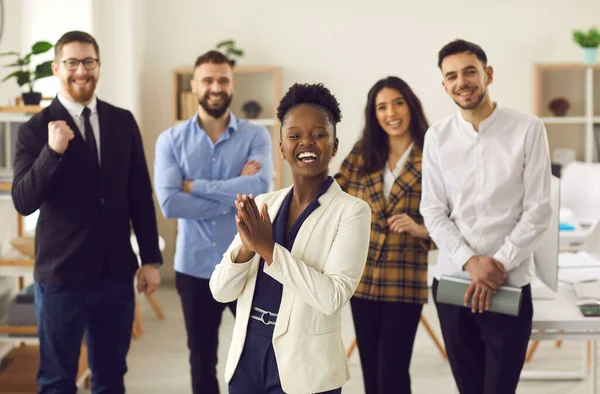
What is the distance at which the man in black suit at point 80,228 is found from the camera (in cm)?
271

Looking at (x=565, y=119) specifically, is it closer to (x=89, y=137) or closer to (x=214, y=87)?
(x=214, y=87)

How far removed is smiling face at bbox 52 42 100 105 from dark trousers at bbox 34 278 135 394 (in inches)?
26.4

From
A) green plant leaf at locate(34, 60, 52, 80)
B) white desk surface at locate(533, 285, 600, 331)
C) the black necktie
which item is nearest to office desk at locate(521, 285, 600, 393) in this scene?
white desk surface at locate(533, 285, 600, 331)

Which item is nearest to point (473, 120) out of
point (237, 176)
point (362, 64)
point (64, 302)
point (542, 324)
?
point (542, 324)

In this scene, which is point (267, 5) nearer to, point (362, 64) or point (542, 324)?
point (362, 64)

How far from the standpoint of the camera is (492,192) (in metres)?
2.61

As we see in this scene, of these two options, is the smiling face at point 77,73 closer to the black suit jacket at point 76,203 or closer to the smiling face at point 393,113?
the black suit jacket at point 76,203

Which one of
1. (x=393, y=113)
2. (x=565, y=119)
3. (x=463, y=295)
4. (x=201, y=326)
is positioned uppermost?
(x=393, y=113)

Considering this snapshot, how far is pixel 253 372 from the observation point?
74.1 inches

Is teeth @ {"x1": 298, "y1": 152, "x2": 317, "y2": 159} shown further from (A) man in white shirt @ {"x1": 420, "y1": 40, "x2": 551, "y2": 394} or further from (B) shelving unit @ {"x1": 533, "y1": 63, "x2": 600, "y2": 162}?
(B) shelving unit @ {"x1": 533, "y1": 63, "x2": 600, "y2": 162}

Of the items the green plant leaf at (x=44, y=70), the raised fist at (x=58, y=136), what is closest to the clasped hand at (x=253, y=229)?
the raised fist at (x=58, y=136)

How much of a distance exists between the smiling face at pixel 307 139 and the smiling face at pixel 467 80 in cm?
89

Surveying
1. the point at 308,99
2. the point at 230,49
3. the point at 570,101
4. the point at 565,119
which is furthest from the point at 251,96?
the point at 308,99

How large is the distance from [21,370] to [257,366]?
250 cm
